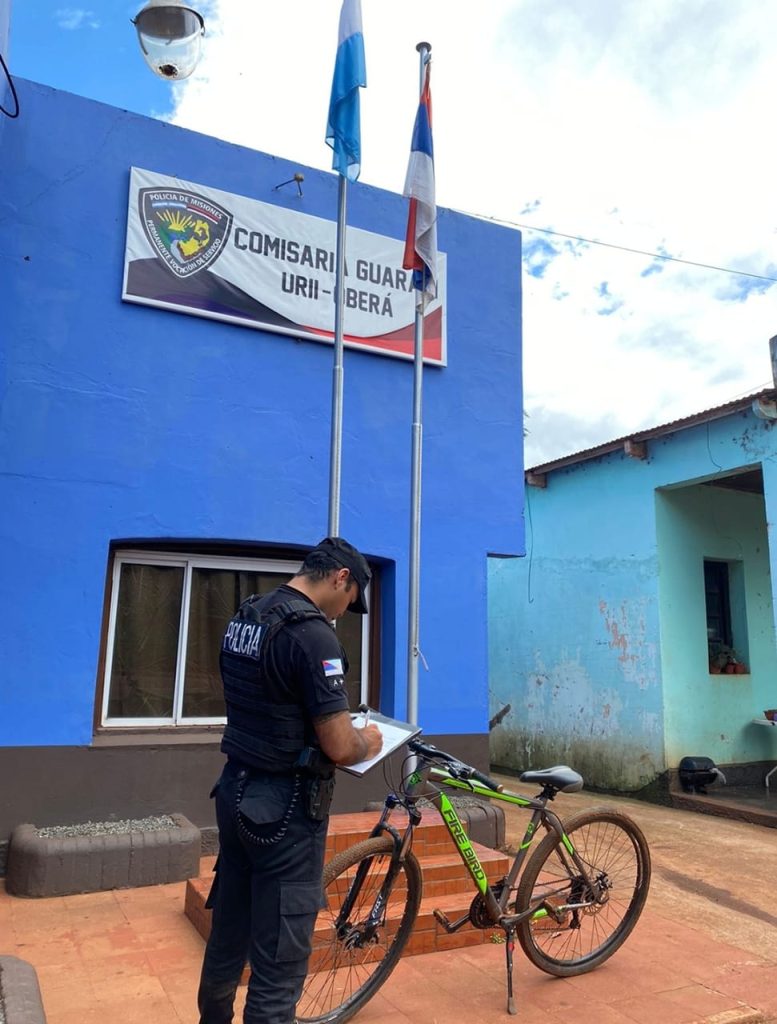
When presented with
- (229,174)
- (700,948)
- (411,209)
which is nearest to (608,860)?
(700,948)

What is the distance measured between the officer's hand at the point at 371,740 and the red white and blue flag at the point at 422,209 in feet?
13.7

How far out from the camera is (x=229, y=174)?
668 centimetres

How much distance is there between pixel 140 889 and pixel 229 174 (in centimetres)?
546

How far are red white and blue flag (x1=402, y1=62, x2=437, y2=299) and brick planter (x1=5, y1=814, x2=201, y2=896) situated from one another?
172 inches

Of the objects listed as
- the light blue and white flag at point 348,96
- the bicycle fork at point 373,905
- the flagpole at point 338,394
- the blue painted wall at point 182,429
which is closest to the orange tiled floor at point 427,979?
the bicycle fork at point 373,905

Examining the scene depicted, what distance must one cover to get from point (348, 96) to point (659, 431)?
5.59m

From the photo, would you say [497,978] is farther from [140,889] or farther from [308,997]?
[140,889]

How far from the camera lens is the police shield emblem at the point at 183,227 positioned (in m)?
6.29

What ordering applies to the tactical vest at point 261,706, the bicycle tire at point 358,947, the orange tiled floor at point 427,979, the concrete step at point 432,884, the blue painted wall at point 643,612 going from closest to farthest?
the tactical vest at point 261,706
the bicycle tire at point 358,947
the orange tiled floor at point 427,979
the concrete step at point 432,884
the blue painted wall at point 643,612

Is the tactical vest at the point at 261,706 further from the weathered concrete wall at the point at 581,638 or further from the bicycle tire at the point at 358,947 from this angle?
the weathered concrete wall at the point at 581,638

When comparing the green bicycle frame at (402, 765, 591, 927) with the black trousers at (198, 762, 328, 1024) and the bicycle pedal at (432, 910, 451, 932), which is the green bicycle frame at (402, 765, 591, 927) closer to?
the bicycle pedal at (432, 910, 451, 932)

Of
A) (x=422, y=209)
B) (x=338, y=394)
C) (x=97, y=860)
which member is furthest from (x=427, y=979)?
(x=422, y=209)

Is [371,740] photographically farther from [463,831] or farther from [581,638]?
[581,638]

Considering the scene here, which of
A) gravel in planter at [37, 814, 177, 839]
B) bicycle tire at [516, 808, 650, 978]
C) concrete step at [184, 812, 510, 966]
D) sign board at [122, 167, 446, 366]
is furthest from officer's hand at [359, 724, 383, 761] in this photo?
sign board at [122, 167, 446, 366]
